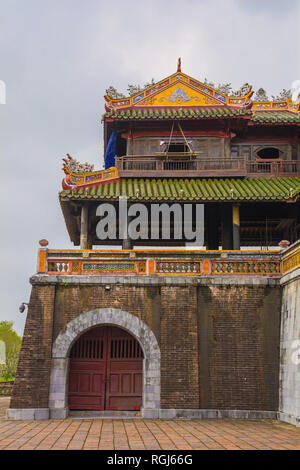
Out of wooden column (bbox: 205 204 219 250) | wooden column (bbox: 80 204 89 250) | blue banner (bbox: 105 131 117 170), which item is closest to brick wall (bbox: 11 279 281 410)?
wooden column (bbox: 80 204 89 250)

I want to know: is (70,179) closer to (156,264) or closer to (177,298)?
→ (156,264)

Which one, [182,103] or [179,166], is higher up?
[182,103]

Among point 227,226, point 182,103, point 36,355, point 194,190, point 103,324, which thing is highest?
point 182,103

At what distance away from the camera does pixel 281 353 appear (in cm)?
1325

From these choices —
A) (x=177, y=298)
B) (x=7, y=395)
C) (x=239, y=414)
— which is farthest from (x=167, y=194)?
(x=7, y=395)

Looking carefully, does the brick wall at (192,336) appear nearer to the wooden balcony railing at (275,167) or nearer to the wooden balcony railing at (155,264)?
the wooden balcony railing at (155,264)

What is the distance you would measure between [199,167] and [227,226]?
2.60 metres

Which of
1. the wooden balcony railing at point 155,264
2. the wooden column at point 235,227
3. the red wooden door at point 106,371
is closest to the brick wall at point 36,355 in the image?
the wooden balcony railing at point 155,264

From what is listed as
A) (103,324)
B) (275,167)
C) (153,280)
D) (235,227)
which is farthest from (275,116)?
(103,324)

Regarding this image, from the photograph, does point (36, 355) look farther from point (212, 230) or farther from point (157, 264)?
point (212, 230)

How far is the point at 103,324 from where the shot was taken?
44.4ft

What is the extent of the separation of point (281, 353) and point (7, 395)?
551 inches

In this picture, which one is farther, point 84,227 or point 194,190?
point 194,190

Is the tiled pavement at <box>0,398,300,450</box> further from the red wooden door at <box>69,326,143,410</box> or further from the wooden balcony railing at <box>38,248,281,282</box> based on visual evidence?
the wooden balcony railing at <box>38,248,281,282</box>
